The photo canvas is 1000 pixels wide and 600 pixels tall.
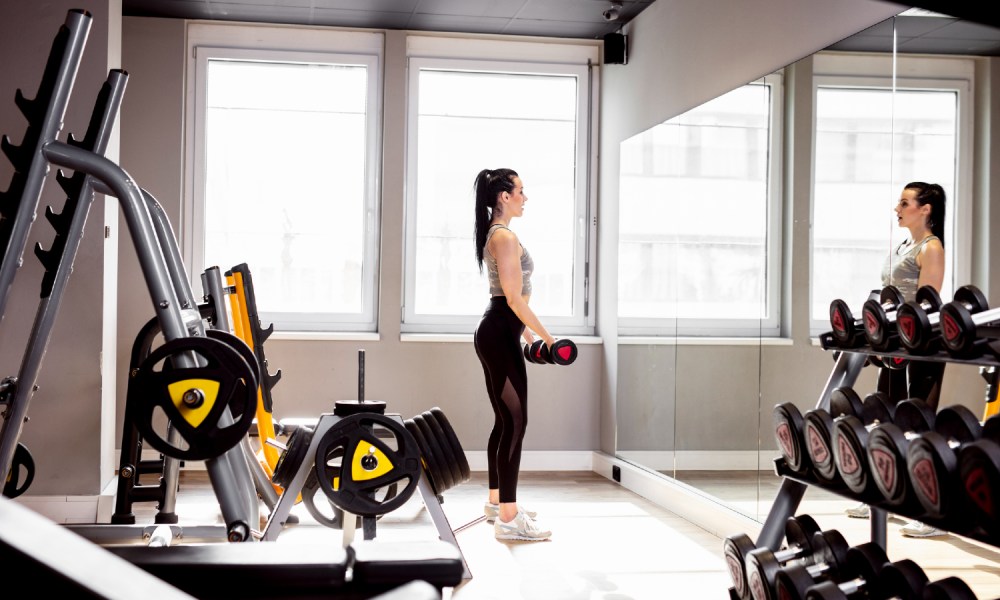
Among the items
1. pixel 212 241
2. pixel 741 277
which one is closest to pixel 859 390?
pixel 741 277

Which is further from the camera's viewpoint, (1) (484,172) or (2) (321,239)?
(2) (321,239)

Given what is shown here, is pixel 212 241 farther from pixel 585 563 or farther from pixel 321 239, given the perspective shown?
pixel 585 563

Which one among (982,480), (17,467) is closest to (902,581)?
(982,480)

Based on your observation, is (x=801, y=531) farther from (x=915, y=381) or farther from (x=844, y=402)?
(x=915, y=381)

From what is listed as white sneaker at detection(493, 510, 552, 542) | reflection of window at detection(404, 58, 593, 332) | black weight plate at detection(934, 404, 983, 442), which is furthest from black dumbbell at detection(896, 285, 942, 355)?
reflection of window at detection(404, 58, 593, 332)

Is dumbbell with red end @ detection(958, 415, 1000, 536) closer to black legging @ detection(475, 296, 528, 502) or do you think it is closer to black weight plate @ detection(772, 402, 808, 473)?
black weight plate @ detection(772, 402, 808, 473)

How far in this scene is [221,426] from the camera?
271 centimetres

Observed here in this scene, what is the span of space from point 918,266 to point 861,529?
2.86 feet

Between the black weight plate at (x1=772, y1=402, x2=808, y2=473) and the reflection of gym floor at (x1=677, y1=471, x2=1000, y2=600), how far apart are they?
0.39m

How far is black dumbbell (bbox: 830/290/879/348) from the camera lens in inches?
95.3

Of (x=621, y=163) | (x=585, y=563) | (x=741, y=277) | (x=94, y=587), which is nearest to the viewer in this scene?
(x=94, y=587)

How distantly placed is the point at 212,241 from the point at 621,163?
8.06 feet

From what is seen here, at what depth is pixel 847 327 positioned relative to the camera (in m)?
2.44

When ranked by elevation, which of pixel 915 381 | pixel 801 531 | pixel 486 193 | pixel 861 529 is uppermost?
pixel 486 193
